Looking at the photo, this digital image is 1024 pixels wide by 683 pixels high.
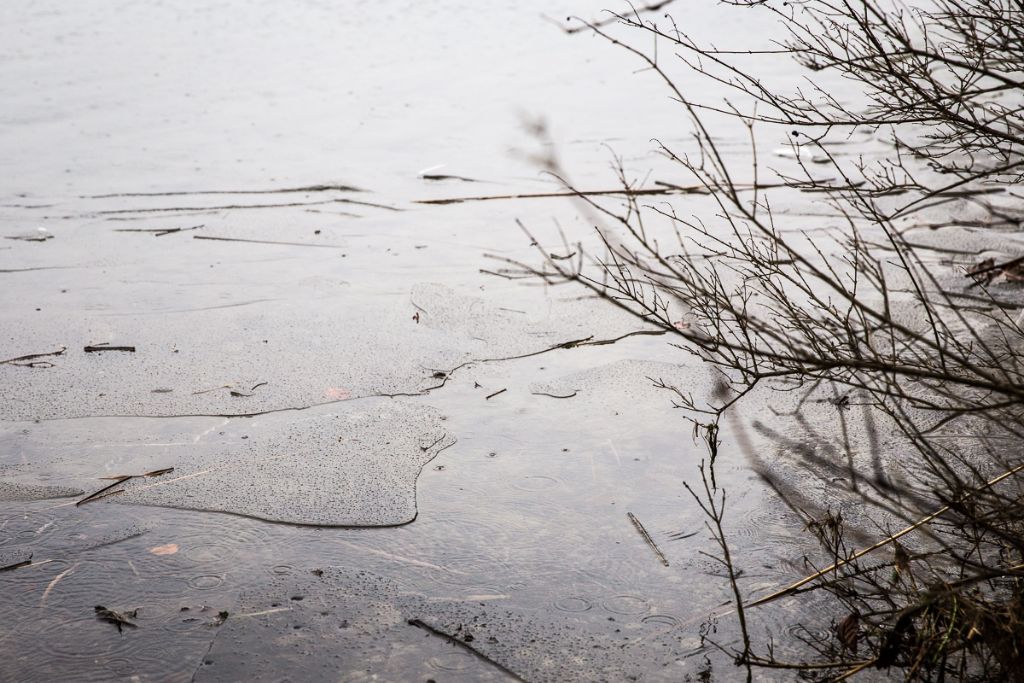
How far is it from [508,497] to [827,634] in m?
Result: 1.14

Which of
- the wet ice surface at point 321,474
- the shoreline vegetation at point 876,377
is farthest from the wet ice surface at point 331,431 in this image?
the shoreline vegetation at point 876,377

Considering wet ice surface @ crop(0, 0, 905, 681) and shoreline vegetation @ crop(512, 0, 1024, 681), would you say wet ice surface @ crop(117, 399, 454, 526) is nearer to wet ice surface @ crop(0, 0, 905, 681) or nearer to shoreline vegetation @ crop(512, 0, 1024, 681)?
wet ice surface @ crop(0, 0, 905, 681)

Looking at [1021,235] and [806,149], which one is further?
[806,149]

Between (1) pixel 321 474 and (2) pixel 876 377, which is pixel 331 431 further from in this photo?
(2) pixel 876 377

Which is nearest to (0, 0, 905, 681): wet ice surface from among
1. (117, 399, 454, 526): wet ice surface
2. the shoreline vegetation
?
(117, 399, 454, 526): wet ice surface

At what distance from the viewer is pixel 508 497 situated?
3.37 metres

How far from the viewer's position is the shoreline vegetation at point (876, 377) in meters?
1.90

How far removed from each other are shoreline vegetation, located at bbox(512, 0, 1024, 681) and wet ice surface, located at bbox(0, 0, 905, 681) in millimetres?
226

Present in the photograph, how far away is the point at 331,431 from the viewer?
3832mm

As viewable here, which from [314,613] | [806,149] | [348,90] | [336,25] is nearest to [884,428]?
[314,613]

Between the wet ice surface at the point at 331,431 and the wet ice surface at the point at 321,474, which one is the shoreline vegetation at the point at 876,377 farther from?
the wet ice surface at the point at 321,474

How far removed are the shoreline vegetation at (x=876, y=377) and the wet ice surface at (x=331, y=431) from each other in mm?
226

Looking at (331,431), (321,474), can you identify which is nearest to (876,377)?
(321,474)

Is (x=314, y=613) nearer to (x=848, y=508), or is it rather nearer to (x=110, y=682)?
(x=110, y=682)
